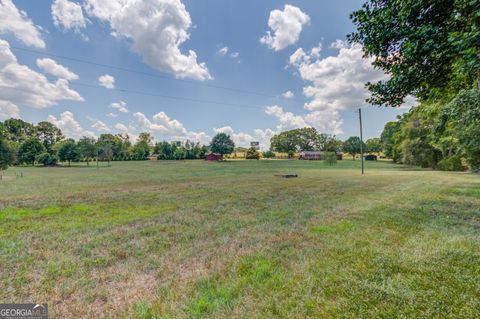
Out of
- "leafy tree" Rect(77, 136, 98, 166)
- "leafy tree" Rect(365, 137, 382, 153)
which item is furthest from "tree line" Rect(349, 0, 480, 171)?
"leafy tree" Rect(365, 137, 382, 153)

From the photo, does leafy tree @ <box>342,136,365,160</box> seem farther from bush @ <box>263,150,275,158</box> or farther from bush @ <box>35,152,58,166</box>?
bush @ <box>35,152,58,166</box>

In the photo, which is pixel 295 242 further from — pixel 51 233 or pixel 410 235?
pixel 51 233

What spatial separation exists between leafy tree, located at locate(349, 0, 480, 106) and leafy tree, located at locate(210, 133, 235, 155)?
190ft

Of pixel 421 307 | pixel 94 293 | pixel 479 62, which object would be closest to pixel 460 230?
pixel 479 62

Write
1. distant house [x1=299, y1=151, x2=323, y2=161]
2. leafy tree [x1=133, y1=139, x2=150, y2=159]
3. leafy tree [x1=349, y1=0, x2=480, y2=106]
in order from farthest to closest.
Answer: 1. distant house [x1=299, y1=151, x2=323, y2=161]
2. leafy tree [x1=133, y1=139, x2=150, y2=159]
3. leafy tree [x1=349, y1=0, x2=480, y2=106]

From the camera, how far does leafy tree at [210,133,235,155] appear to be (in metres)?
64.4

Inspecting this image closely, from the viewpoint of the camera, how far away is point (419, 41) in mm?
5031

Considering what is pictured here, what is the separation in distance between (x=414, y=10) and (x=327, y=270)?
6769 millimetres

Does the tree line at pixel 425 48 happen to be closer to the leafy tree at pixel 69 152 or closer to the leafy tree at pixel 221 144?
the leafy tree at pixel 221 144

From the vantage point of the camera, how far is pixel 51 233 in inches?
200

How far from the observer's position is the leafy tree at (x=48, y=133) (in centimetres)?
6638

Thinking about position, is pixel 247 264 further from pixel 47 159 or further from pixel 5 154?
pixel 47 159

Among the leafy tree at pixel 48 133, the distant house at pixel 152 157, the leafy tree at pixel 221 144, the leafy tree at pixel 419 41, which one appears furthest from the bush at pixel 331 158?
the leafy tree at pixel 48 133

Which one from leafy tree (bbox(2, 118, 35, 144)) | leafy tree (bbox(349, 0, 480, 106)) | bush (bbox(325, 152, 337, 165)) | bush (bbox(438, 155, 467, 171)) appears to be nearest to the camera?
leafy tree (bbox(349, 0, 480, 106))
